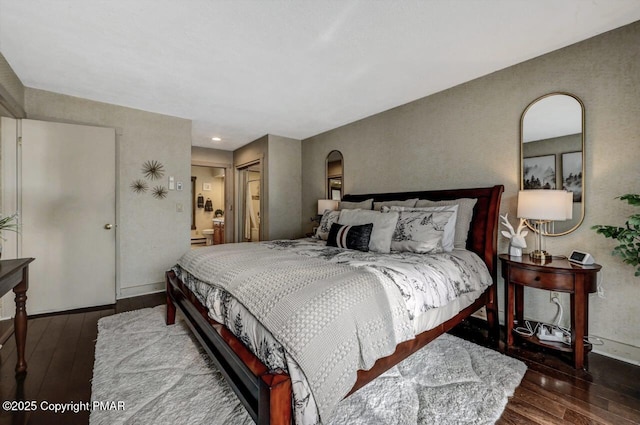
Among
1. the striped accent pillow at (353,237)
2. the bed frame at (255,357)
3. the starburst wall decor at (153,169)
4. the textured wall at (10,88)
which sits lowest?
the bed frame at (255,357)

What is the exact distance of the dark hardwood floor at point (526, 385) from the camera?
1.46 m

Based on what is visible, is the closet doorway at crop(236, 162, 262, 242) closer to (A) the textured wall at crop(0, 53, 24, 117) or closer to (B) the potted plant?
(A) the textured wall at crop(0, 53, 24, 117)

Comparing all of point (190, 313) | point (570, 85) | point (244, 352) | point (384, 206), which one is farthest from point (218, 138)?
point (570, 85)

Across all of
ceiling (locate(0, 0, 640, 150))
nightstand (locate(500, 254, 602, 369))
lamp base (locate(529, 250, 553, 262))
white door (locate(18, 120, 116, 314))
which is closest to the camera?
ceiling (locate(0, 0, 640, 150))

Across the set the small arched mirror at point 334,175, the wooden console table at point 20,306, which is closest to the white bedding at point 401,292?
the wooden console table at point 20,306

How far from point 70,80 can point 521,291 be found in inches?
190

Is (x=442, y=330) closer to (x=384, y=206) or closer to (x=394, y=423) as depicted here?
(x=394, y=423)

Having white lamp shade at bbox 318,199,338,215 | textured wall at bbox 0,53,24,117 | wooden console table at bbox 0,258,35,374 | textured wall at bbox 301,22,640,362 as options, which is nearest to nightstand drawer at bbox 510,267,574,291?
textured wall at bbox 301,22,640,362

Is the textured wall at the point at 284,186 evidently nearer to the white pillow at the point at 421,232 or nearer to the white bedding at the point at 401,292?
the white bedding at the point at 401,292

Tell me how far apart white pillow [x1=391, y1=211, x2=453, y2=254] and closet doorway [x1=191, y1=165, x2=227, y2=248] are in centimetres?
618

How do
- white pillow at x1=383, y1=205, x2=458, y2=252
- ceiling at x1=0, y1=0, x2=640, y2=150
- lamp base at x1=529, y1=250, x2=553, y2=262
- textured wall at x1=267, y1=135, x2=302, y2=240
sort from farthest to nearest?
textured wall at x1=267, y1=135, x2=302, y2=240 < white pillow at x1=383, y1=205, x2=458, y2=252 < lamp base at x1=529, y1=250, x2=553, y2=262 < ceiling at x1=0, y1=0, x2=640, y2=150

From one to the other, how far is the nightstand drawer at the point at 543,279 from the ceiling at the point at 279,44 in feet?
5.88

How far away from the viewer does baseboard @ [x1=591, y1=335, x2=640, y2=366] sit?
1930 millimetres

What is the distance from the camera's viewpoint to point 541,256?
2.16 meters
